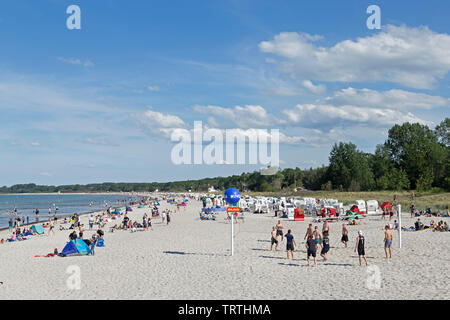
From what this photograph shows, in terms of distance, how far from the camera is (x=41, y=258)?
15.5m

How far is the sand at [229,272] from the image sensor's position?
30.8ft

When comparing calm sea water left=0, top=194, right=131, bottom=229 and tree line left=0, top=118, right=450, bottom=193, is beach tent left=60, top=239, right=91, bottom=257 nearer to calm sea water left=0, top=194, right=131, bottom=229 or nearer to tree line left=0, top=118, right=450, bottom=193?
calm sea water left=0, top=194, right=131, bottom=229

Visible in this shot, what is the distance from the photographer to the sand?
938cm

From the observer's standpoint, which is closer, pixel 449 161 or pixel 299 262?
pixel 299 262

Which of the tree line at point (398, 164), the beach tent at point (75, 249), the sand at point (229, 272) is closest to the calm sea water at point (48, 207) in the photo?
the beach tent at point (75, 249)

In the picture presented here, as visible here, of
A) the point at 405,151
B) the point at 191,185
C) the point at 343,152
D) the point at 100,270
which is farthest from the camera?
the point at 191,185

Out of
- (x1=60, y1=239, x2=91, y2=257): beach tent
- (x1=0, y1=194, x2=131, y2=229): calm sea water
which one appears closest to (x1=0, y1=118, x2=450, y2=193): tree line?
(x1=0, y1=194, x2=131, y2=229): calm sea water

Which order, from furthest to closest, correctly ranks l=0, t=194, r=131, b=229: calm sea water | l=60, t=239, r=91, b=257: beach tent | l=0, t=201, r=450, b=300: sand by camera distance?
1. l=0, t=194, r=131, b=229: calm sea water
2. l=60, t=239, r=91, b=257: beach tent
3. l=0, t=201, r=450, b=300: sand

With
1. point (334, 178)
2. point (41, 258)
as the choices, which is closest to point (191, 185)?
point (334, 178)

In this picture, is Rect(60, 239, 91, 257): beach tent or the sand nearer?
the sand
